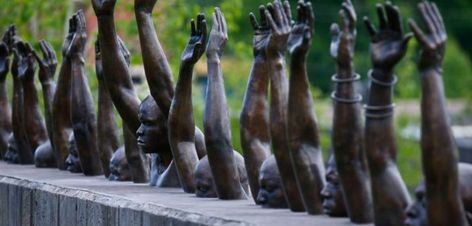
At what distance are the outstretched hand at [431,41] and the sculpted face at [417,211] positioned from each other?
0.51m

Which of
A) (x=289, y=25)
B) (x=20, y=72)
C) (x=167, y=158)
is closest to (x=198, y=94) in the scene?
(x=20, y=72)

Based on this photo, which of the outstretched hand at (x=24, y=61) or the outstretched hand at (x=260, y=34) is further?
the outstretched hand at (x=24, y=61)

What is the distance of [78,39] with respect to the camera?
38.2ft

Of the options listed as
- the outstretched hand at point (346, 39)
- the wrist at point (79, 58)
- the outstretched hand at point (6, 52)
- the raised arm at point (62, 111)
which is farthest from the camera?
the outstretched hand at point (6, 52)

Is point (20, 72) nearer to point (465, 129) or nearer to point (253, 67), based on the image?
point (253, 67)

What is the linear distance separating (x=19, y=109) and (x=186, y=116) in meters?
3.23

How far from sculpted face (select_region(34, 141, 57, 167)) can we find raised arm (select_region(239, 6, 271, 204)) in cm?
330

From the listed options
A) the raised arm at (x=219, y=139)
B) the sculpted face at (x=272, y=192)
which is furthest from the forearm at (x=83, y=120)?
the sculpted face at (x=272, y=192)

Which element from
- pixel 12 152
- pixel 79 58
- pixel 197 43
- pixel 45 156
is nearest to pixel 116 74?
pixel 79 58

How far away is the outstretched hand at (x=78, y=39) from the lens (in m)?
11.6

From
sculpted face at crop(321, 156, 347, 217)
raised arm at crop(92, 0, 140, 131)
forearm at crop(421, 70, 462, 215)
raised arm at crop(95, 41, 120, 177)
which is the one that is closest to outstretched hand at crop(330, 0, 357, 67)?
sculpted face at crop(321, 156, 347, 217)

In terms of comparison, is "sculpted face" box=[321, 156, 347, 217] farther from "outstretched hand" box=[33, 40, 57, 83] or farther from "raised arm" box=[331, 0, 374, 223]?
"outstretched hand" box=[33, 40, 57, 83]

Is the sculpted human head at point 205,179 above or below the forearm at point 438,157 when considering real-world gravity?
below

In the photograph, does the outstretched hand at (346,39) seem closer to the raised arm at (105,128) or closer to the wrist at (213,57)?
the wrist at (213,57)
